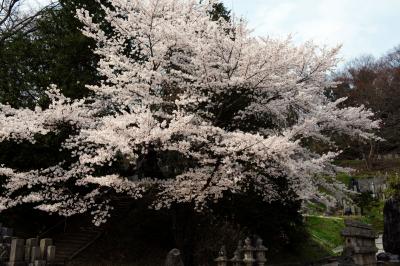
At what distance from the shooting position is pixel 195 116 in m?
9.68

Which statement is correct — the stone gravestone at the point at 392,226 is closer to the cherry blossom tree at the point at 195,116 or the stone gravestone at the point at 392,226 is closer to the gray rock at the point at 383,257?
the gray rock at the point at 383,257

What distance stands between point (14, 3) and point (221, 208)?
14.3m

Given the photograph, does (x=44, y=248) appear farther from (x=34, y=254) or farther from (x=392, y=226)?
(x=392, y=226)

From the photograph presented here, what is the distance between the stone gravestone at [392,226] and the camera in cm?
966

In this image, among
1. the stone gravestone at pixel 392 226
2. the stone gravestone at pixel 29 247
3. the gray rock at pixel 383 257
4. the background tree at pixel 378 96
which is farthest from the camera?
the background tree at pixel 378 96

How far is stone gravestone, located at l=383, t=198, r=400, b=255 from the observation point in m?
9.66

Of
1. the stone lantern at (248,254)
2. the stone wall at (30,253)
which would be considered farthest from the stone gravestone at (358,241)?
the stone wall at (30,253)

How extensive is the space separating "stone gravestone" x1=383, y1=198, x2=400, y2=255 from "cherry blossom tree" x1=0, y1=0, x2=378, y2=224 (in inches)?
72.9

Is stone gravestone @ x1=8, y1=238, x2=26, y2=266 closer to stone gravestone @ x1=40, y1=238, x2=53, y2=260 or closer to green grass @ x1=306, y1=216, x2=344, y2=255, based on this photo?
stone gravestone @ x1=40, y1=238, x2=53, y2=260

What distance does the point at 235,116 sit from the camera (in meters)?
10.5

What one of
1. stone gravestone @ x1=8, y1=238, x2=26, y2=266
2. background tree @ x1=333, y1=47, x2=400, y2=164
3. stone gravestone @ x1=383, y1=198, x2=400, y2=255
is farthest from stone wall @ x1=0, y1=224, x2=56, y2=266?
Result: background tree @ x1=333, y1=47, x2=400, y2=164

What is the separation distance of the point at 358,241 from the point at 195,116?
15.2 ft

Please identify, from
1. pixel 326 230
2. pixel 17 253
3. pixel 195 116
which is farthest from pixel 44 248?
pixel 326 230

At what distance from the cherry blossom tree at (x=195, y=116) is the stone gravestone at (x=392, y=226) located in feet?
6.08
